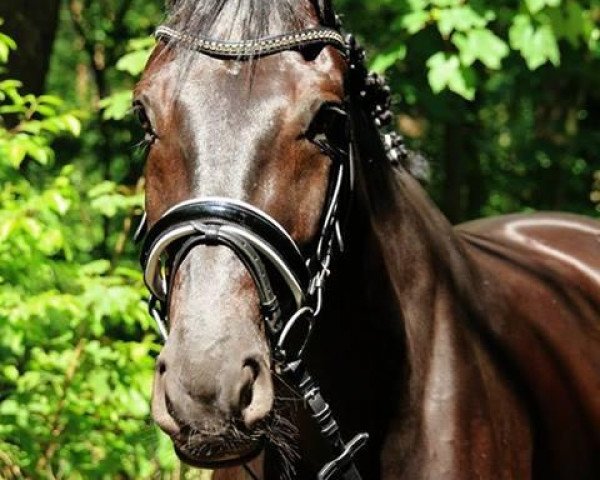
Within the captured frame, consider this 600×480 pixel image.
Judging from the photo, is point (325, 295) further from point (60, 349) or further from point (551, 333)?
point (60, 349)

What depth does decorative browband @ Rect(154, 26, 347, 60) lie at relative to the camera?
258 cm

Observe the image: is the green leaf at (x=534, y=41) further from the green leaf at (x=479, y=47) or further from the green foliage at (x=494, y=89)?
the green leaf at (x=479, y=47)

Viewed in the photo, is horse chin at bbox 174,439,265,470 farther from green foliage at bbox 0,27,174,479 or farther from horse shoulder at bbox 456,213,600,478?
green foliage at bbox 0,27,174,479

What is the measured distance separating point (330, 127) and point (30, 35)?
3.44 metres

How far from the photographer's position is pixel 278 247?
8.10 ft

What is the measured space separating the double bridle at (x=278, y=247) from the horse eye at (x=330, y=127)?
15 millimetres

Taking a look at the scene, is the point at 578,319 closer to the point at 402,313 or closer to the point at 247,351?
the point at 402,313

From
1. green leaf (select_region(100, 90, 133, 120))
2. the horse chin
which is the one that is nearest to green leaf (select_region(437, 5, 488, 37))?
green leaf (select_region(100, 90, 133, 120))

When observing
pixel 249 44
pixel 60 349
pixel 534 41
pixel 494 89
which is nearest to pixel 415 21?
pixel 534 41

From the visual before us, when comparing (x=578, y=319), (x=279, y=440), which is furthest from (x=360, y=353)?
(x=578, y=319)

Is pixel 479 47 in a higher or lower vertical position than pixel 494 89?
higher

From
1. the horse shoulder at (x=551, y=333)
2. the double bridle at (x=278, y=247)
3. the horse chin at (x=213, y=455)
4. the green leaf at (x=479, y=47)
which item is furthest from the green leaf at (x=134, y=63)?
the horse chin at (x=213, y=455)

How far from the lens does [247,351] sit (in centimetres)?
233

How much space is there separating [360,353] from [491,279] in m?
0.66
